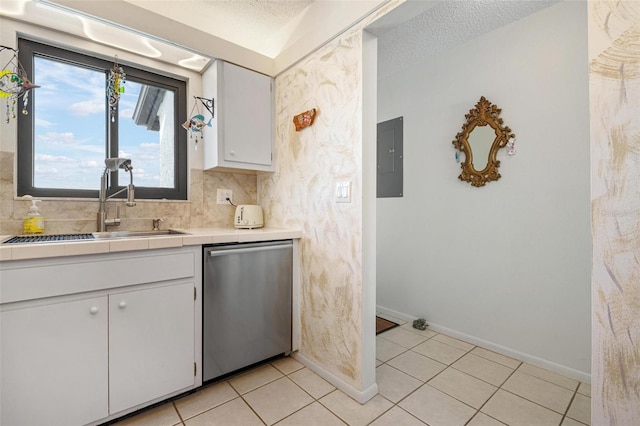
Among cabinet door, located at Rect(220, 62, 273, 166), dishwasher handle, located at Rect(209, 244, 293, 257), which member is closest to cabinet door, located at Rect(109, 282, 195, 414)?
dishwasher handle, located at Rect(209, 244, 293, 257)

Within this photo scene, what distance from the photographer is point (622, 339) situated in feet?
2.75

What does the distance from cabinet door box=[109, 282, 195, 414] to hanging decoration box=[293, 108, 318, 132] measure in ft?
3.96

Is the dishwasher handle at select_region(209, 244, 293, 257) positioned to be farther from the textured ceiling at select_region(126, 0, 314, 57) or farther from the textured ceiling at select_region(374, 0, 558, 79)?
the textured ceiling at select_region(126, 0, 314, 57)

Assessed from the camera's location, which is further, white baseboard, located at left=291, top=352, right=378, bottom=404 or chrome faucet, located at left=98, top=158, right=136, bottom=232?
chrome faucet, located at left=98, top=158, right=136, bottom=232

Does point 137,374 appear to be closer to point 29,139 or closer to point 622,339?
point 29,139

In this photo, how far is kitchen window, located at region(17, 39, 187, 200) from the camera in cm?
171

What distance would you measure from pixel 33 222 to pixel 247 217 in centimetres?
117

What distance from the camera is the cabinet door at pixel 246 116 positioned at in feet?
6.68

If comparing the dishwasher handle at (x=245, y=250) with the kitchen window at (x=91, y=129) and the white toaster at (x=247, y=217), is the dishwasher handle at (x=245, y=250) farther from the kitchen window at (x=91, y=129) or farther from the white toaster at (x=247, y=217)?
the kitchen window at (x=91, y=129)

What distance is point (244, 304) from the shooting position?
1791 mm

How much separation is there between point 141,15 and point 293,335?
2208 mm

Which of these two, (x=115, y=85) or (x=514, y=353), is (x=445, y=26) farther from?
(x=514, y=353)

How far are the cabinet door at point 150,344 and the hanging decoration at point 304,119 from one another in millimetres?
1208

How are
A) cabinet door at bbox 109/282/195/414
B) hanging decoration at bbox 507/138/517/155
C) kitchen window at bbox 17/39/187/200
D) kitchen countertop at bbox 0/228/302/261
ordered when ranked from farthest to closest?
hanging decoration at bbox 507/138/517/155, kitchen window at bbox 17/39/187/200, cabinet door at bbox 109/282/195/414, kitchen countertop at bbox 0/228/302/261
